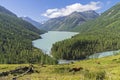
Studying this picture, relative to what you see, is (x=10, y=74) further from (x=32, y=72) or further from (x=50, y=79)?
(x=50, y=79)

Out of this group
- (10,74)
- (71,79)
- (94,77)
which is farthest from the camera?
(10,74)

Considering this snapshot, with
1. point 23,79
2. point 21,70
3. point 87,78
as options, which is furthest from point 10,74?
point 87,78

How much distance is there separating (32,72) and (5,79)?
18741 millimetres

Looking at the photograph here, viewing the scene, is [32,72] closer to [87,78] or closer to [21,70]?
[21,70]

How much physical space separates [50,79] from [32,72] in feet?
63.7

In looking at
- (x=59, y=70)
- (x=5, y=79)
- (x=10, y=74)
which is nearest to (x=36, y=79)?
(x=5, y=79)

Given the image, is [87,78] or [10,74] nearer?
[87,78]

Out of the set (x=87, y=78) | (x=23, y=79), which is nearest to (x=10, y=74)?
(x=23, y=79)

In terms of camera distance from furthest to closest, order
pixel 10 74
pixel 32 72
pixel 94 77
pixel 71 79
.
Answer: pixel 32 72 → pixel 10 74 → pixel 71 79 → pixel 94 77

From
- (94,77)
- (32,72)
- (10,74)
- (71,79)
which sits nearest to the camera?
(94,77)

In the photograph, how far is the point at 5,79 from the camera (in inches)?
2525

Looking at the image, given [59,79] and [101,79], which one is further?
[59,79]

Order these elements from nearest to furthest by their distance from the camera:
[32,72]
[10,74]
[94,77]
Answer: [94,77] < [10,74] < [32,72]

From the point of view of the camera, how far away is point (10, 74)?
7550 centimetres
